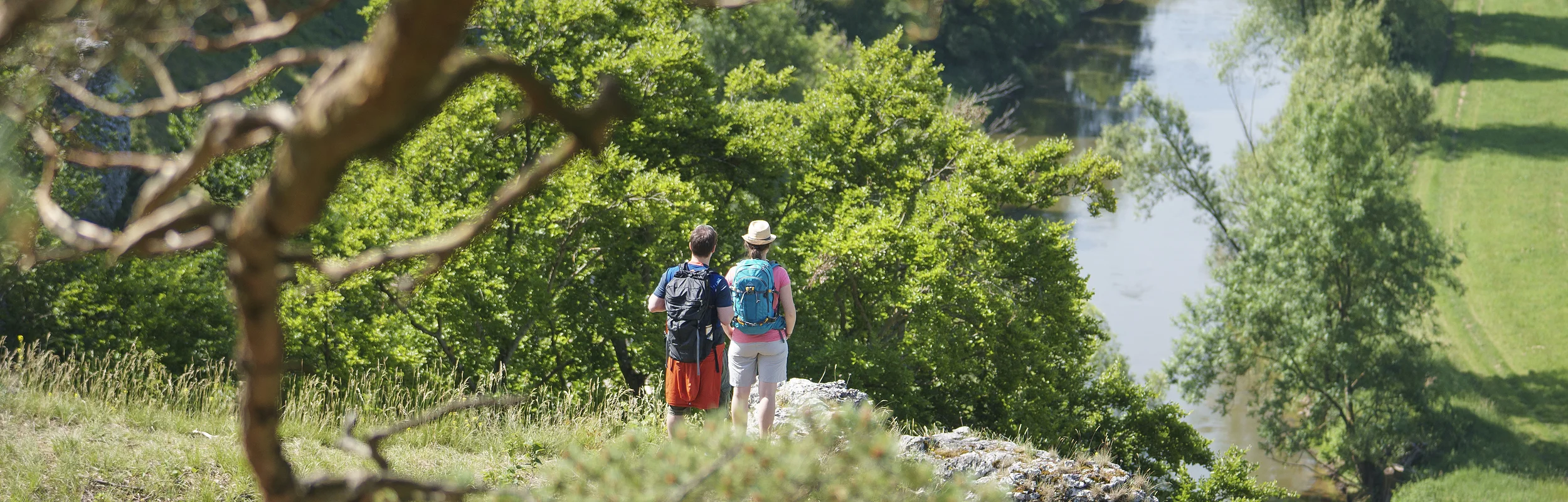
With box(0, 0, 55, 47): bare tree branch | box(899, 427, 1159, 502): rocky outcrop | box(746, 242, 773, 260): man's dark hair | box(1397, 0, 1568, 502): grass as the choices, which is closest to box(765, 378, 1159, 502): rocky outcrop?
box(899, 427, 1159, 502): rocky outcrop

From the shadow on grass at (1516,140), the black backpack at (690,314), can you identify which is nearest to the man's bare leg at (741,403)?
the black backpack at (690,314)

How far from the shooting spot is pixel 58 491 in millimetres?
5074

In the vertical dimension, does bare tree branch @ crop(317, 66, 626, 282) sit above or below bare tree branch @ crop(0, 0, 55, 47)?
below

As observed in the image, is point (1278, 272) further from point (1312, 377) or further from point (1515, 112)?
point (1515, 112)

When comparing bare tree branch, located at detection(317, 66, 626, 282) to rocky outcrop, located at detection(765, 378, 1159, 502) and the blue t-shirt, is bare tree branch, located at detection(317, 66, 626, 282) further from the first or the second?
rocky outcrop, located at detection(765, 378, 1159, 502)

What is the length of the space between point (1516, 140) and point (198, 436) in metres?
43.9

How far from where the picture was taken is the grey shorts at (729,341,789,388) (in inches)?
248

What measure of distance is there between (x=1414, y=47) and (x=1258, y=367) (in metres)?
19.6

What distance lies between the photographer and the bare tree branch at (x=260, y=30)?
231 centimetres

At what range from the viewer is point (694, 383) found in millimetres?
6285

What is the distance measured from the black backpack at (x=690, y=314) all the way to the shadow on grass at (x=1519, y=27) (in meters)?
53.3

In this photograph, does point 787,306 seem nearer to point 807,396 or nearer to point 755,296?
point 755,296

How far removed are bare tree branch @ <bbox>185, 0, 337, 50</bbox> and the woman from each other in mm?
3573

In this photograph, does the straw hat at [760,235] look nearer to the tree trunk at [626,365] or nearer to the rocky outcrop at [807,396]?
the rocky outcrop at [807,396]
